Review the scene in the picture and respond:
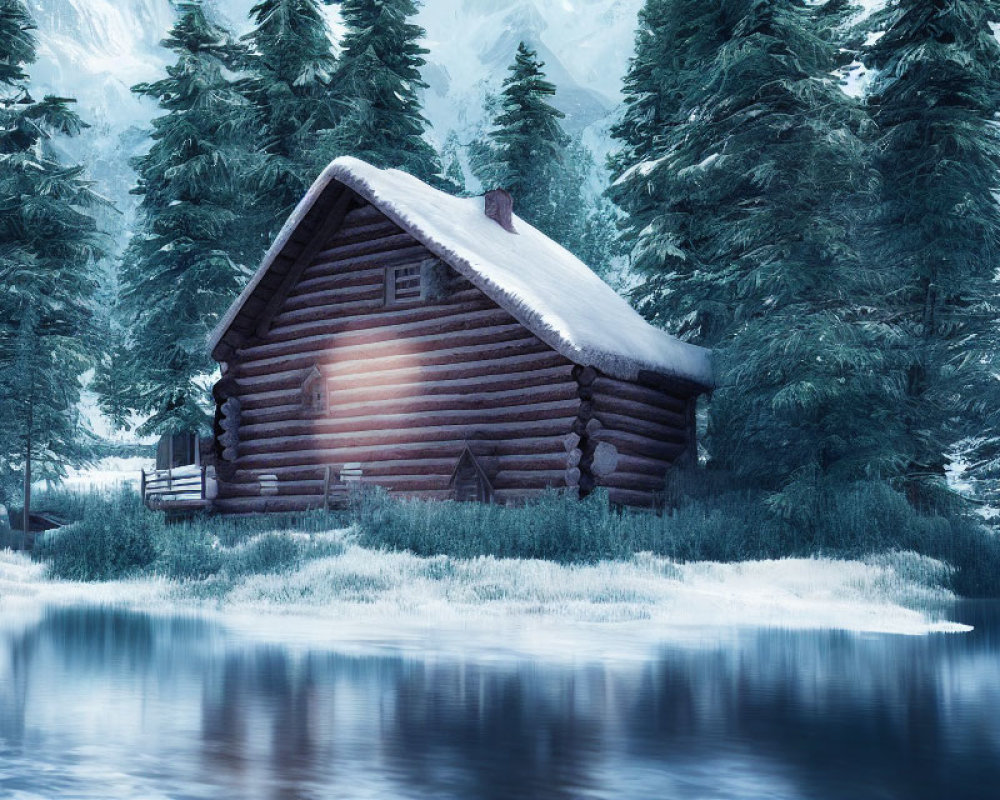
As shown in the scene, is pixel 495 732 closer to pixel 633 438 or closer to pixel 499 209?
pixel 633 438

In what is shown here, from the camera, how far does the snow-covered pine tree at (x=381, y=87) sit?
1513 inches

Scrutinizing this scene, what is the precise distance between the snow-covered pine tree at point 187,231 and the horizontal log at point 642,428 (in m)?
15.5

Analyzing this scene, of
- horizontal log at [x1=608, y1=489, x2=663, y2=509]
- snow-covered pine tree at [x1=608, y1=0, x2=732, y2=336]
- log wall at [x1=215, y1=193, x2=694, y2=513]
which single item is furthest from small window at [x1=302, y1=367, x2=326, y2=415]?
snow-covered pine tree at [x1=608, y1=0, x2=732, y2=336]

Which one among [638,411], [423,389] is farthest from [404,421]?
[638,411]

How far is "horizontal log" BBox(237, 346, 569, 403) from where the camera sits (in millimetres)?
23698

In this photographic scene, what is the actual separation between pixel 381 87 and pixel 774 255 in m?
17.8

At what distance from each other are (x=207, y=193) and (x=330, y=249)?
42.1ft

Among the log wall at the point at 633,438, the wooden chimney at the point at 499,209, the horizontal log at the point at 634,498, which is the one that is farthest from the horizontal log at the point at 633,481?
the wooden chimney at the point at 499,209

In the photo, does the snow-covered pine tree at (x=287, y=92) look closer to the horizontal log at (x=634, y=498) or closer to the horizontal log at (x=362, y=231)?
the horizontal log at (x=362, y=231)

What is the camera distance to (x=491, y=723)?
22.6 feet

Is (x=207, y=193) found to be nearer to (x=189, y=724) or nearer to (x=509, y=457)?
(x=509, y=457)

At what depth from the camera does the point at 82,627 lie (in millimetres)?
12695

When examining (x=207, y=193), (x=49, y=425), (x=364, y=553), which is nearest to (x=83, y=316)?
(x=49, y=425)

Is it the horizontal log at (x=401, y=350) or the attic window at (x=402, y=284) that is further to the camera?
the attic window at (x=402, y=284)
